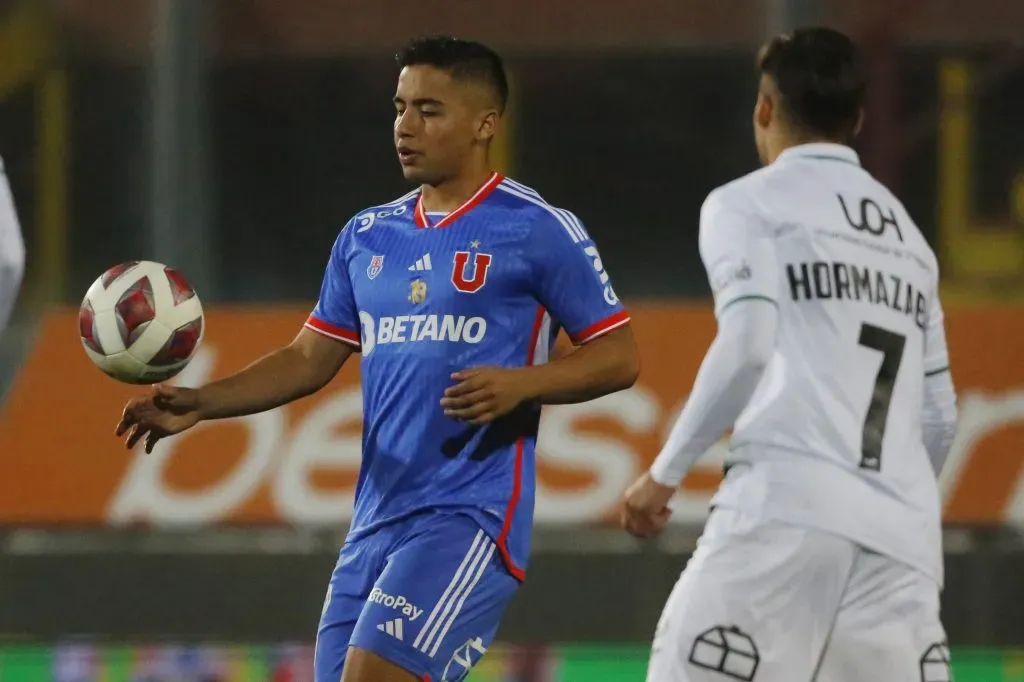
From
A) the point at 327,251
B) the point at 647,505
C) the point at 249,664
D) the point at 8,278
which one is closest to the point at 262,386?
the point at 8,278

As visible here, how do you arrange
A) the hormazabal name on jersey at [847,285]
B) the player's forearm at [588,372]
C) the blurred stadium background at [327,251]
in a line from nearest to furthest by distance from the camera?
1. the hormazabal name on jersey at [847,285]
2. the player's forearm at [588,372]
3. the blurred stadium background at [327,251]

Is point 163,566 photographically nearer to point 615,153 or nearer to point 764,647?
point 615,153

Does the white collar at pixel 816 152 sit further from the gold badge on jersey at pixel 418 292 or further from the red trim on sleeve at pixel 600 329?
Result: the gold badge on jersey at pixel 418 292

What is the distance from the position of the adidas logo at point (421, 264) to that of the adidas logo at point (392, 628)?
76 cm

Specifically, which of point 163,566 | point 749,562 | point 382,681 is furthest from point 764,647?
point 163,566

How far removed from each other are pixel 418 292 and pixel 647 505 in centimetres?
88

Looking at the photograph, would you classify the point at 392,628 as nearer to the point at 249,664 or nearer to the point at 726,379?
the point at 726,379

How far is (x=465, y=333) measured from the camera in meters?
3.90

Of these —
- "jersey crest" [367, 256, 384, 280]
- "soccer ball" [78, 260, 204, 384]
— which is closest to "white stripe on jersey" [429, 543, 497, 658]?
"jersey crest" [367, 256, 384, 280]

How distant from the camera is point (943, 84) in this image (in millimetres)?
11258

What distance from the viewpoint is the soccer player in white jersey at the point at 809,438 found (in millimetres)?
3205

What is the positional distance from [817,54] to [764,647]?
1.06 m

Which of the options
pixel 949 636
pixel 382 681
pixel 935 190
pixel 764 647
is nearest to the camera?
pixel 764 647

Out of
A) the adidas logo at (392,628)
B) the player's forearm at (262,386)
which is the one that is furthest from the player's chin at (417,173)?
the adidas logo at (392,628)
